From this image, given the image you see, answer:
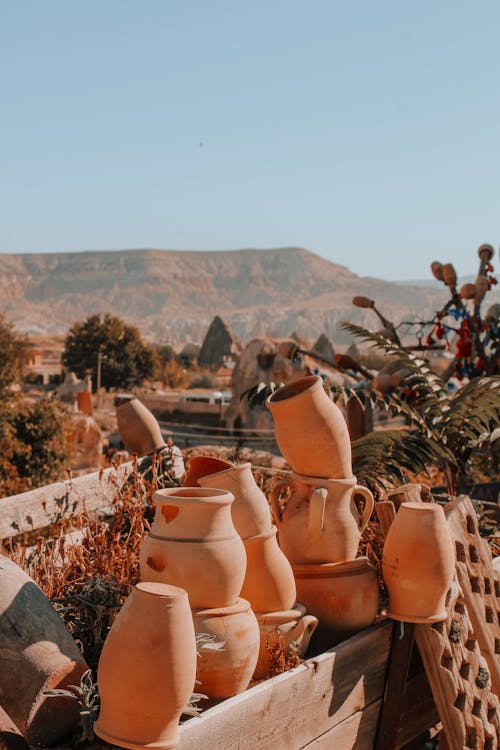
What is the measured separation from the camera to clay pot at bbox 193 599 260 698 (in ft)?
7.42

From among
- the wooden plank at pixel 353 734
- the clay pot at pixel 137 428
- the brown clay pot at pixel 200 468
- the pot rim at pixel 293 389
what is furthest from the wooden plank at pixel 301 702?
the clay pot at pixel 137 428

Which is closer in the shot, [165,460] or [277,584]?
[277,584]

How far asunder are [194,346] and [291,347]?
154 ft

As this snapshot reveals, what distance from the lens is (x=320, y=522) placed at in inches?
113

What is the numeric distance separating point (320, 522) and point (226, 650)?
2.33 feet

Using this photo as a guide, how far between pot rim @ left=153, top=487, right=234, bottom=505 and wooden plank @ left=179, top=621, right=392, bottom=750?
50cm

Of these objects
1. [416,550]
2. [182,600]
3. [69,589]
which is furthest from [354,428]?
[182,600]

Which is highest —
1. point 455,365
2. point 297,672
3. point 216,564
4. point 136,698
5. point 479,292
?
point 479,292

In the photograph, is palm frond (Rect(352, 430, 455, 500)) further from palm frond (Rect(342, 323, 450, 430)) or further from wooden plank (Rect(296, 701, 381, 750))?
wooden plank (Rect(296, 701, 381, 750))

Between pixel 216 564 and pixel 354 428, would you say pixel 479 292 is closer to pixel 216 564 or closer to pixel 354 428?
pixel 354 428

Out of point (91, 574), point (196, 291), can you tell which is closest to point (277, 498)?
point (91, 574)

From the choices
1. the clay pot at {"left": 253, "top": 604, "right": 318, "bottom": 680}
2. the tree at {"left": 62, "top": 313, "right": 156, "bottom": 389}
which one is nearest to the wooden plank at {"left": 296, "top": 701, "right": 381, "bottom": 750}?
the clay pot at {"left": 253, "top": 604, "right": 318, "bottom": 680}

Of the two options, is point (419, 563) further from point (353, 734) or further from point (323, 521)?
point (353, 734)

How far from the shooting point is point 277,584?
260 cm
